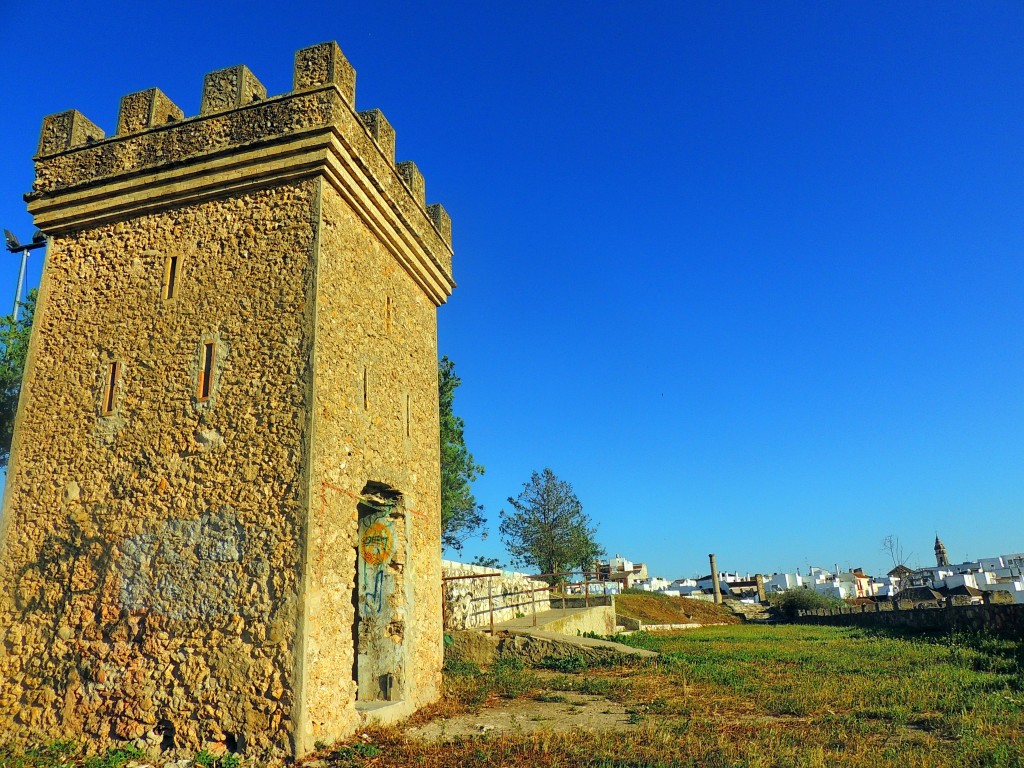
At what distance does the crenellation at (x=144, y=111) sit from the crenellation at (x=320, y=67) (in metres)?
1.75

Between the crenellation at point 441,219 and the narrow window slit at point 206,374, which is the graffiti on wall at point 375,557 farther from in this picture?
the crenellation at point 441,219

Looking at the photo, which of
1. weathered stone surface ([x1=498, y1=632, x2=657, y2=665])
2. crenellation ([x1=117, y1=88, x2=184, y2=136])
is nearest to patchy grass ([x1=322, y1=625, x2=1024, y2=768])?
weathered stone surface ([x1=498, y1=632, x2=657, y2=665])

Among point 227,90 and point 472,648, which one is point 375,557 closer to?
point 472,648

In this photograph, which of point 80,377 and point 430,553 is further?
point 430,553

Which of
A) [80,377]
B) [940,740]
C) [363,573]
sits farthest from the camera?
[363,573]

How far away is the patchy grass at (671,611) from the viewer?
96.0ft

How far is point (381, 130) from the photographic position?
955 cm

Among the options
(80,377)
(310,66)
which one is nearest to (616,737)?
(80,377)

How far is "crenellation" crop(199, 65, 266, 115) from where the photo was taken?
332 inches

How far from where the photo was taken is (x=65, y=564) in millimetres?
7461

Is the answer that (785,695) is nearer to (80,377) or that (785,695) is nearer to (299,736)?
(299,736)

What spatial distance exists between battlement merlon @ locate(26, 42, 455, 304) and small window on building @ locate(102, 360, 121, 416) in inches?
78.3

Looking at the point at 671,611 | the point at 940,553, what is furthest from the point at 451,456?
the point at 940,553

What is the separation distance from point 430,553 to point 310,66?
20.9 feet
